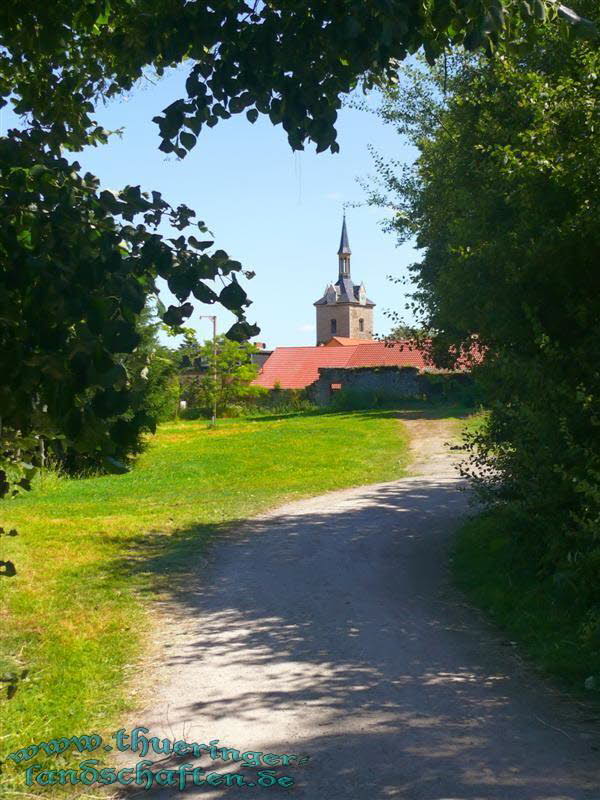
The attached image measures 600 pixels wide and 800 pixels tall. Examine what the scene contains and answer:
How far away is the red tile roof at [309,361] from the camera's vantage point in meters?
55.6

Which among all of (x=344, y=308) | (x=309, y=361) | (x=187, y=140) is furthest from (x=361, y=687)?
(x=344, y=308)

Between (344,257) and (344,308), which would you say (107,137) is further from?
(344,257)

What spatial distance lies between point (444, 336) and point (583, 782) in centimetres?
716

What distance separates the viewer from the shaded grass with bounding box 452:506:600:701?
642cm

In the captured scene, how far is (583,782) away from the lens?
14.8ft

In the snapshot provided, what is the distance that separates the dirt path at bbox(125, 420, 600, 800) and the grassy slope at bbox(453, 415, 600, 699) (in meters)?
0.22

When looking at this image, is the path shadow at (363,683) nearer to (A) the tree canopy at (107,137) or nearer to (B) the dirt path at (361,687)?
(B) the dirt path at (361,687)

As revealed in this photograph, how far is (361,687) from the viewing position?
6062 mm

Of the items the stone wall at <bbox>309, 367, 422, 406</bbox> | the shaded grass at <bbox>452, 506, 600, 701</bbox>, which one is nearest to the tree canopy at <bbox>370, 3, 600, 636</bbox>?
the shaded grass at <bbox>452, 506, 600, 701</bbox>

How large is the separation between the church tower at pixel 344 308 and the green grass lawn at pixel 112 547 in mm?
97252

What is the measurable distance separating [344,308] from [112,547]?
373 feet

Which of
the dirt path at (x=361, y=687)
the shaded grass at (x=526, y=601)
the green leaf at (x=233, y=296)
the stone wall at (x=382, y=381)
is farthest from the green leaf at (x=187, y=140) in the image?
the stone wall at (x=382, y=381)

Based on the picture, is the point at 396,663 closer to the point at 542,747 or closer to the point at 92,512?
the point at 542,747

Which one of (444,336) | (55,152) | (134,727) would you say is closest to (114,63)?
(55,152)
